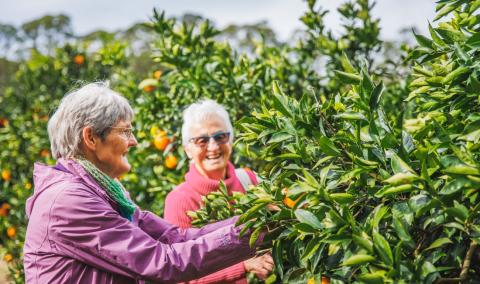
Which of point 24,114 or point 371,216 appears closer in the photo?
point 371,216

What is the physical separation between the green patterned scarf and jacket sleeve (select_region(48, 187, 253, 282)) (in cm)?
9

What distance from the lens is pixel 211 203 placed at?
6.79 feet

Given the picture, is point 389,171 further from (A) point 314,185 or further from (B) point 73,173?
(B) point 73,173

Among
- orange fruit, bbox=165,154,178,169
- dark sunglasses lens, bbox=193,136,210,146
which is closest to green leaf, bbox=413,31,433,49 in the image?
dark sunglasses lens, bbox=193,136,210,146

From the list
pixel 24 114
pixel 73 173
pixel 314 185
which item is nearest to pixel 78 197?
pixel 73 173

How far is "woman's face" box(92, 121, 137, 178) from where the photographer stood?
71.7 inches

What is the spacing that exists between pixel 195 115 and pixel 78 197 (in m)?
1.20

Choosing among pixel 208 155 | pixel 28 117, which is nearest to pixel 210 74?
pixel 208 155

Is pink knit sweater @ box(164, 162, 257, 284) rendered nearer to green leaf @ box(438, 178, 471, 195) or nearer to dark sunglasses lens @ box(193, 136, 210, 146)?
dark sunglasses lens @ box(193, 136, 210, 146)

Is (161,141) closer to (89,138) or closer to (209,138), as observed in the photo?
Answer: (209,138)

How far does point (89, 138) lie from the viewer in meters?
1.81

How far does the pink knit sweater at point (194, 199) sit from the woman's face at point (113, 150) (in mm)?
534

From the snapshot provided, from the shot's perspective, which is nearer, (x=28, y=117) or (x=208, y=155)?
(x=208, y=155)

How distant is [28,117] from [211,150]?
4.18 metres
